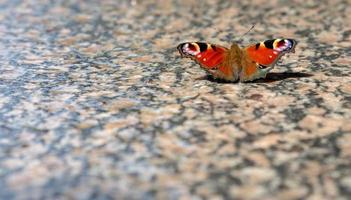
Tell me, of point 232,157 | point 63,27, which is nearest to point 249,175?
point 232,157

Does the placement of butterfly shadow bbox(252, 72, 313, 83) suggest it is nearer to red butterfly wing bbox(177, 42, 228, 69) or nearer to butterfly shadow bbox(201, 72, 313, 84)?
butterfly shadow bbox(201, 72, 313, 84)

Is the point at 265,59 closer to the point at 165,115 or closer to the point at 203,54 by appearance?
the point at 203,54

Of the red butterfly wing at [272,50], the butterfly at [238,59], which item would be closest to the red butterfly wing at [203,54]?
the butterfly at [238,59]

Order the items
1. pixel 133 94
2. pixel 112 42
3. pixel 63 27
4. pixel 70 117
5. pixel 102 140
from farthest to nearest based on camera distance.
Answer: pixel 63 27 → pixel 112 42 → pixel 133 94 → pixel 70 117 → pixel 102 140

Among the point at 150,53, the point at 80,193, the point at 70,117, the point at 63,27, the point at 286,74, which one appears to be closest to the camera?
the point at 80,193

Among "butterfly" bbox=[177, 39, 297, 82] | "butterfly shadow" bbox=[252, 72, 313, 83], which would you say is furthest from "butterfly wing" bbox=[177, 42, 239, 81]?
"butterfly shadow" bbox=[252, 72, 313, 83]

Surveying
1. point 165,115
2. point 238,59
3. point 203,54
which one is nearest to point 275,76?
point 238,59

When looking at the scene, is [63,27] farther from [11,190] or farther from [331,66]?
[11,190]

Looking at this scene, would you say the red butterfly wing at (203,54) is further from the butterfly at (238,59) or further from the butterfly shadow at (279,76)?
the butterfly shadow at (279,76)
